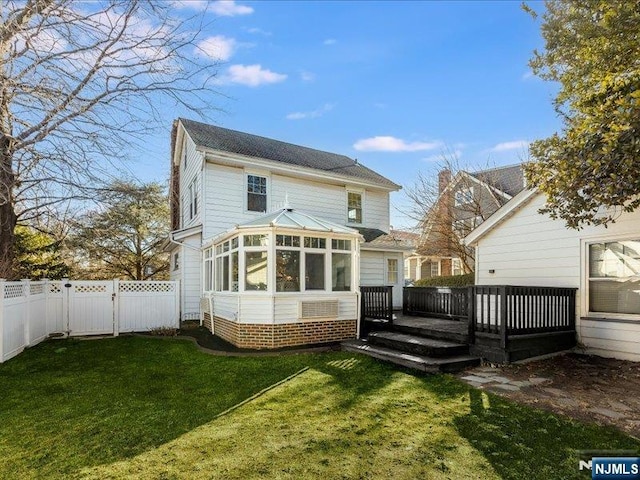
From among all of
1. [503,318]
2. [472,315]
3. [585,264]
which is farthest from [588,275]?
[472,315]

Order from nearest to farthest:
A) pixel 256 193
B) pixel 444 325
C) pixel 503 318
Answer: pixel 503 318
pixel 444 325
pixel 256 193

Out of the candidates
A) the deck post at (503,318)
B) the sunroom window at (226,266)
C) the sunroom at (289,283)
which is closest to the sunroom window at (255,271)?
the sunroom at (289,283)

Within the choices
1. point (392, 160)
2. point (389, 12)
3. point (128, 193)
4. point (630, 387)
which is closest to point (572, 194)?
point (630, 387)

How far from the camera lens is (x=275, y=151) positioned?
45.6ft

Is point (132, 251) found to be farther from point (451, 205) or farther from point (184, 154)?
point (451, 205)

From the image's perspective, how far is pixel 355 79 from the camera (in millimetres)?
9781

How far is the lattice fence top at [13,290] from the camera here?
22.4 feet

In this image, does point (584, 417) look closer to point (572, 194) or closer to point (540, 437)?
point (540, 437)

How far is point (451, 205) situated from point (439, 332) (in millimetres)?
11908

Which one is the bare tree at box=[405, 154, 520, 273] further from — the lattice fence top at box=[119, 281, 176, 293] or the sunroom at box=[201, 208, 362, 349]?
the lattice fence top at box=[119, 281, 176, 293]

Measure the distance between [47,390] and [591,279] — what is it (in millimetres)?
9481

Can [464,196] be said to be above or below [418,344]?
above

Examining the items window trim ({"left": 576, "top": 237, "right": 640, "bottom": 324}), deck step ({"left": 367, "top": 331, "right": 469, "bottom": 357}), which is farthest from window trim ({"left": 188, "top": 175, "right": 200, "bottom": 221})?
window trim ({"left": 576, "top": 237, "right": 640, "bottom": 324})

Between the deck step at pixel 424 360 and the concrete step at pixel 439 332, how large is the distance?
419 mm
